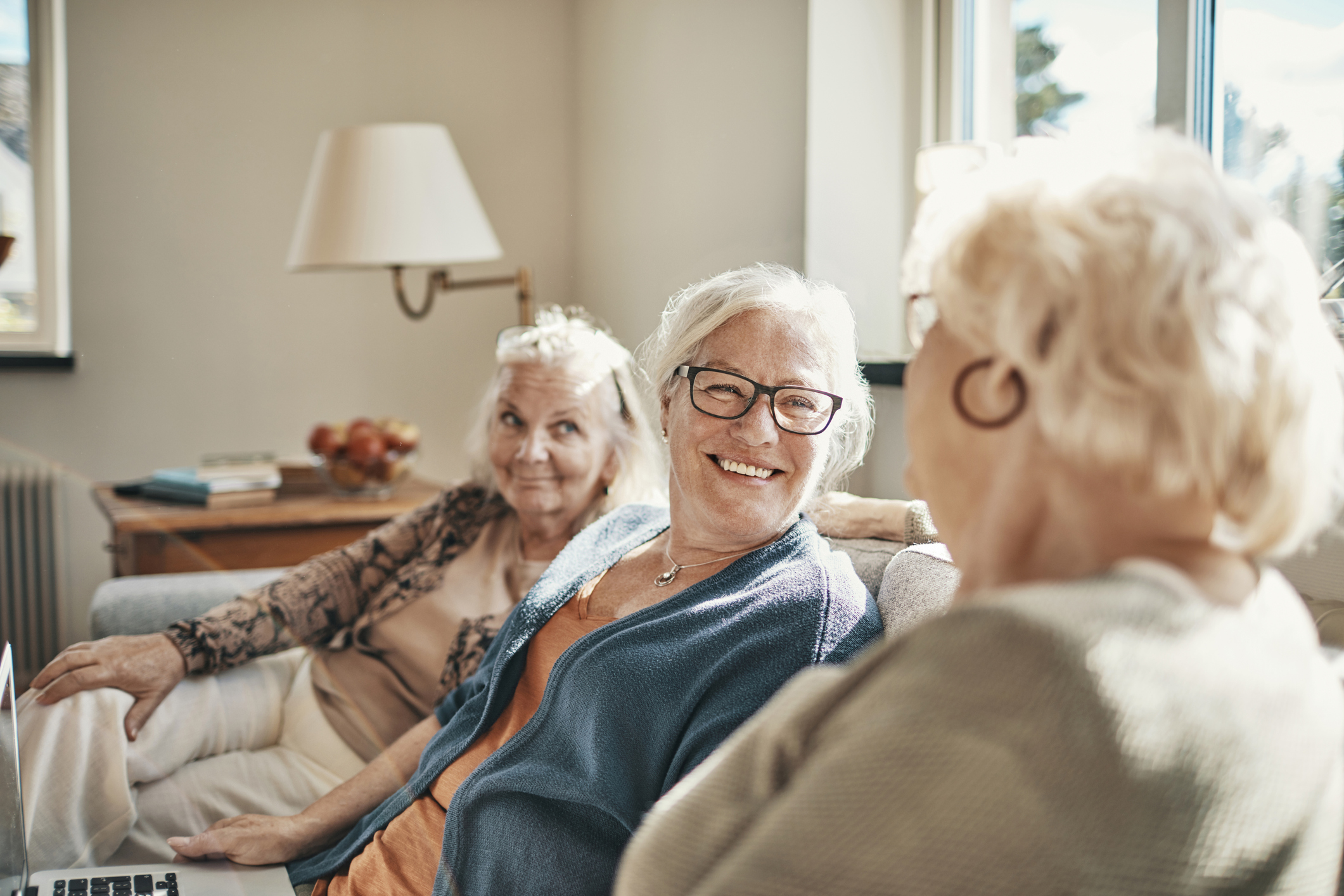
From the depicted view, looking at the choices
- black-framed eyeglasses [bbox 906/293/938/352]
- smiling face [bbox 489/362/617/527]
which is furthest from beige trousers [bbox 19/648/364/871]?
black-framed eyeglasses [bbox 906/293/938/352]

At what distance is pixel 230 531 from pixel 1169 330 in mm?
2232

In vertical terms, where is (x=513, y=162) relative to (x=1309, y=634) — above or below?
above

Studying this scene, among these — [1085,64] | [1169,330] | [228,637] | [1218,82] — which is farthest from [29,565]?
[1169,330]

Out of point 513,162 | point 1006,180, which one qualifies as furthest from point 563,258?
point 1006,180

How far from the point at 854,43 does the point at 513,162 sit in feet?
5.40

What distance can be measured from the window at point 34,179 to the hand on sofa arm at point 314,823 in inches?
88.1

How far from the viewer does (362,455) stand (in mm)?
2492

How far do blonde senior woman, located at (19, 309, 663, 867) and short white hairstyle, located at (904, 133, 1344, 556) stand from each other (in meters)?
1.19

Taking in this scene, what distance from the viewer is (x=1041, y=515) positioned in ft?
1.66

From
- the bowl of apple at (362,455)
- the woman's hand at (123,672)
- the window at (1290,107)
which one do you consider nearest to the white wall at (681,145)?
the bowl of apple at (362,455)

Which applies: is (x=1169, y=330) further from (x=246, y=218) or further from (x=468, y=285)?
(x=246, y=218)

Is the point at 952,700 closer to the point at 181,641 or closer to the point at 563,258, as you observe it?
the point at 181,641

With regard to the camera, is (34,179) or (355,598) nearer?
(355,598)

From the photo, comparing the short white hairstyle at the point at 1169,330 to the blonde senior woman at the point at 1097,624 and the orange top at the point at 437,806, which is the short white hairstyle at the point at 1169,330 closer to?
the blonde senior woman at the point at 1097,624
